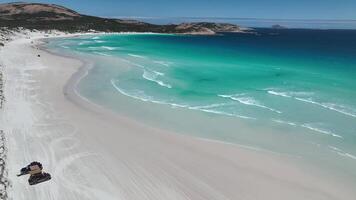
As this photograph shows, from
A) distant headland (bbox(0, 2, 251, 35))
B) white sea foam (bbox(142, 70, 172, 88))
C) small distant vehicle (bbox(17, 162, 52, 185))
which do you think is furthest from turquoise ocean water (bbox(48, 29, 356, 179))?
→ distant headland (bbox(0, 2, 251, 35))

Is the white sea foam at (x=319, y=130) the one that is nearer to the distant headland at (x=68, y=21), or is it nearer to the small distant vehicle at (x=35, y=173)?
the small distant vehicle at (x=35, y=173)

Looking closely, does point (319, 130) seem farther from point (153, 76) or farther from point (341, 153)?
point (153, 76)

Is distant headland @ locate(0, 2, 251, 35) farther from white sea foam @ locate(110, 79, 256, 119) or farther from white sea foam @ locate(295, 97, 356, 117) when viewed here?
white sea foam @ locate(295, 97, 356, 117)

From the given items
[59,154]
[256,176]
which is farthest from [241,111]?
[59,154]

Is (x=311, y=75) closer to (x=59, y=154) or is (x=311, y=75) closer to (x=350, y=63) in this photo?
(x=350, y=63)

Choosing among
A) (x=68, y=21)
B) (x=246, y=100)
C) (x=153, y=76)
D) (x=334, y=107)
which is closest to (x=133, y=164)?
(x=246, y=100)

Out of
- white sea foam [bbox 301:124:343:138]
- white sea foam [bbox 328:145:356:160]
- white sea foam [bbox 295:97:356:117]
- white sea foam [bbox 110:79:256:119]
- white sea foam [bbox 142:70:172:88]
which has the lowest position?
white sea foam [bbox 328:145:356:160]
